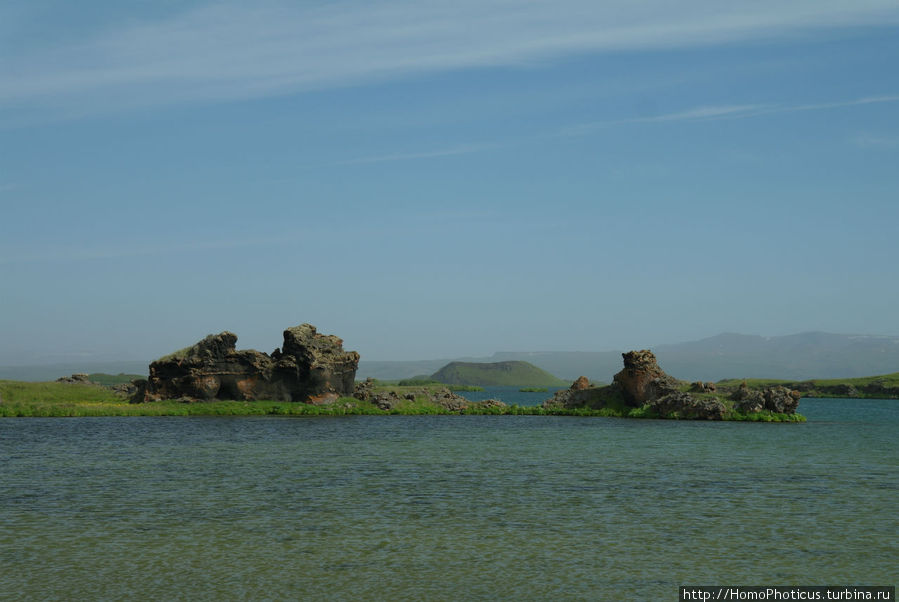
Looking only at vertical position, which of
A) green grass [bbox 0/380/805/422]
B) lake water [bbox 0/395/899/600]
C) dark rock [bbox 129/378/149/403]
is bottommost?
lake water [bbox 0/395/899/600]

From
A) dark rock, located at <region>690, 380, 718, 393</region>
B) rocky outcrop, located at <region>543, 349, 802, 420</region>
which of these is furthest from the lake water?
dark rock, located at <region>690, 380, 718, 393</region>

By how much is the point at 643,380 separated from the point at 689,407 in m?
6.48

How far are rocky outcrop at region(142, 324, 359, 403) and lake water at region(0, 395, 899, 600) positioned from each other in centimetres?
4314

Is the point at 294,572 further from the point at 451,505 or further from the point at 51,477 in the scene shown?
the point at 51,477

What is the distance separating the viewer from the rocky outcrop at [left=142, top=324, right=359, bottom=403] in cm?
9925

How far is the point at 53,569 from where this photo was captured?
20516 millimetres

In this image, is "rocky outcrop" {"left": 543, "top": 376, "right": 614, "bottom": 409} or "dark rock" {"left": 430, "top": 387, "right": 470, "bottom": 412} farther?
"dark rock" {"left": 430, "top": 387, "right": 470, "bottom": 412}

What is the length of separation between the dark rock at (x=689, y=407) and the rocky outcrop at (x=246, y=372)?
3870 cm

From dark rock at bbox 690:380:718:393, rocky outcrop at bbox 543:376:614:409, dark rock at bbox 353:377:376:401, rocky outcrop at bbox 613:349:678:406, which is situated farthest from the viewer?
dark rock at bbox 353:377:376:401

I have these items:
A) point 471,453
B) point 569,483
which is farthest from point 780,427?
point 569,483

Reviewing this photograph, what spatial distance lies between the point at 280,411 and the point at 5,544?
236 feet

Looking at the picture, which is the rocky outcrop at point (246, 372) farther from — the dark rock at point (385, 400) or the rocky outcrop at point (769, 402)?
the rocky outcrop at point (769, 402)

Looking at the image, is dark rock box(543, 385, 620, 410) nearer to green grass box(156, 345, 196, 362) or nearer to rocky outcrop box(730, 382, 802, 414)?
rocky outcrop box(730, 382, 802, 414)

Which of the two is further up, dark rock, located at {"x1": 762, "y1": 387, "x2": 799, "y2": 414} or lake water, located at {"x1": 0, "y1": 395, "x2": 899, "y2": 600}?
dark rock, located at {"x1": 762, "y1": 387, "x2": 799, "y2": 414}
